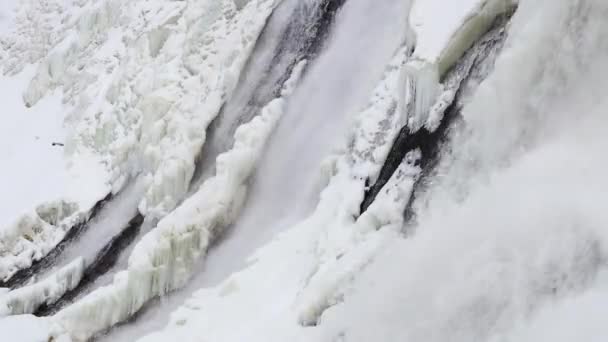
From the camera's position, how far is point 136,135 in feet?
41.5

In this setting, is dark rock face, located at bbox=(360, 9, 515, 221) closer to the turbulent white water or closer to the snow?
the turbulent white water

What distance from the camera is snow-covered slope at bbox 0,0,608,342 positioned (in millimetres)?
4078

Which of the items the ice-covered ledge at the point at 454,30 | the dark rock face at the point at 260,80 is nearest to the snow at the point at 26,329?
the dark rock face at the point at 260,80

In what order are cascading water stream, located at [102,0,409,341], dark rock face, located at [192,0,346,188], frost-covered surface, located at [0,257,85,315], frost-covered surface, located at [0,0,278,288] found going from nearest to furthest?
cascading water stream, located at [102,0,409,341] → dark rock face, located at [192,0,346,188] → frost-covered surface, located at [0,257,85,315] → frost-covered surface, located at [0,0,278,288]

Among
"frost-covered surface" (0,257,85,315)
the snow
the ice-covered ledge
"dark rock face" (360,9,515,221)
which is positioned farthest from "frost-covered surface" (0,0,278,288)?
"dark rock face" (360,9,515,221)

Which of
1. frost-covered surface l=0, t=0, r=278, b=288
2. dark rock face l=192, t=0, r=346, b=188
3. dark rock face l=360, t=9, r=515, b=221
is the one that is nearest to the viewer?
dark rock face l=360, t=9, r=515, b=221

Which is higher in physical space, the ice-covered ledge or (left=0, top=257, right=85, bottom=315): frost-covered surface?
the ice-covered ledge

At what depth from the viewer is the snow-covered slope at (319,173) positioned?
4078 millimetres

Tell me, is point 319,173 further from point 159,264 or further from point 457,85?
Answer: point 457,85

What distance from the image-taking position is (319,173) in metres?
9.04

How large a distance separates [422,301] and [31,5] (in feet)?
72.4

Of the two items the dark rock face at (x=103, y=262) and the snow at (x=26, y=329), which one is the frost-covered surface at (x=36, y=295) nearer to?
the dark rock face at (x=103, y=262)

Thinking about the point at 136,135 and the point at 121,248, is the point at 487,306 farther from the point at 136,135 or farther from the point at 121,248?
the point at 136,135

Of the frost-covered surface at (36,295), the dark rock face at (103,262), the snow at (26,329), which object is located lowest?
the dark rock face at (103,262)
